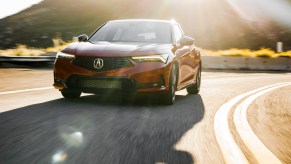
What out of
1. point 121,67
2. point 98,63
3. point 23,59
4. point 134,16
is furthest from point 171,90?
point 134,16

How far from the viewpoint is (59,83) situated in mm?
8609

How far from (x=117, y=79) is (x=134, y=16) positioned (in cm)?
10127

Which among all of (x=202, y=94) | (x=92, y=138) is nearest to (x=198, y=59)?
(x=202, y=94)

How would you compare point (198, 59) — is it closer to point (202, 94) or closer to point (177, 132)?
point (202, 94)

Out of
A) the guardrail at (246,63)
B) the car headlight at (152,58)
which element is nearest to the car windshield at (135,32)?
the car headlight at (152,58)

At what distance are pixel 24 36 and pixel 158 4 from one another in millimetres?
29816

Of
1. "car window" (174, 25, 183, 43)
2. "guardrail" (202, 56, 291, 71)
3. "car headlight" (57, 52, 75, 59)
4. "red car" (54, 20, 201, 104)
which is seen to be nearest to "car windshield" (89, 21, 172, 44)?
"red car" (54, 20, 201, 104)

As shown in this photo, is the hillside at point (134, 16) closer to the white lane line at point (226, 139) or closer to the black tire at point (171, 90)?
the black tire at point (171, 90)

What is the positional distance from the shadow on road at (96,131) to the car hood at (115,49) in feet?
2.70

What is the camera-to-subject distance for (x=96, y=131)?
235 inches

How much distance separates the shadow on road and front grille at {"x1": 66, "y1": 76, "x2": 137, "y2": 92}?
29 cm

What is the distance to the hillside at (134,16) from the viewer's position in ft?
292

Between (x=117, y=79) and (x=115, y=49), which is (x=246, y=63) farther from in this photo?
(x=117, y=79)

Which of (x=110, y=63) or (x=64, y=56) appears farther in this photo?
(x=64, y=56)
